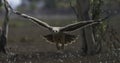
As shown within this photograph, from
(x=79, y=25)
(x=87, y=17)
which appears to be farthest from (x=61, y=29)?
(x=87, y=17)

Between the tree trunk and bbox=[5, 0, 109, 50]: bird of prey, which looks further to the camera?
the tree trunk

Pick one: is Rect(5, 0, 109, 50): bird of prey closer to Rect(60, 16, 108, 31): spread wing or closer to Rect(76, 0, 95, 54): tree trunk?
Rect(60, 16, 108, 31): spread wing

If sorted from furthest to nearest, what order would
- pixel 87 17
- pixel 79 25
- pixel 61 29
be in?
pixel 87 17, pixel 61 29, pixel 79 25

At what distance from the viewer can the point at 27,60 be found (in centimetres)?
1869

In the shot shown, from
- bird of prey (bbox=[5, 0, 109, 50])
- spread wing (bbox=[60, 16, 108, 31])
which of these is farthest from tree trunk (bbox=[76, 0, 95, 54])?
spread wing (bbox=[60, 16, 108, 31])

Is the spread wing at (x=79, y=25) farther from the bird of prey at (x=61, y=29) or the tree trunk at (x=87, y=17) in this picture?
the tree trunk at (x=87, y=17)

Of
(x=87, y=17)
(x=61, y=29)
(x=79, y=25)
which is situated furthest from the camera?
(x=87, y=17)

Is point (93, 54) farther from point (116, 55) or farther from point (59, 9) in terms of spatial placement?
point (59, 9)

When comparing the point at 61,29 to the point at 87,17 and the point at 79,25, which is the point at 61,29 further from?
the point at 87,17

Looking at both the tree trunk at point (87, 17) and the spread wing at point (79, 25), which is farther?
the tree trunk at point (87, 17)

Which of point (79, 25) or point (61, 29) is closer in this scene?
point (79, 25)

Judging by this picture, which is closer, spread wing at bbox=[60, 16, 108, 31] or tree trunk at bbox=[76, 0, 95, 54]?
spread wing at bbox=[60, 16, 108, 31]

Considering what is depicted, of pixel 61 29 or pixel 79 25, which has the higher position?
pixel 79 25

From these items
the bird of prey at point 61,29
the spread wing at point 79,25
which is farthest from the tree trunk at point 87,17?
the spread wing at point 79,25
